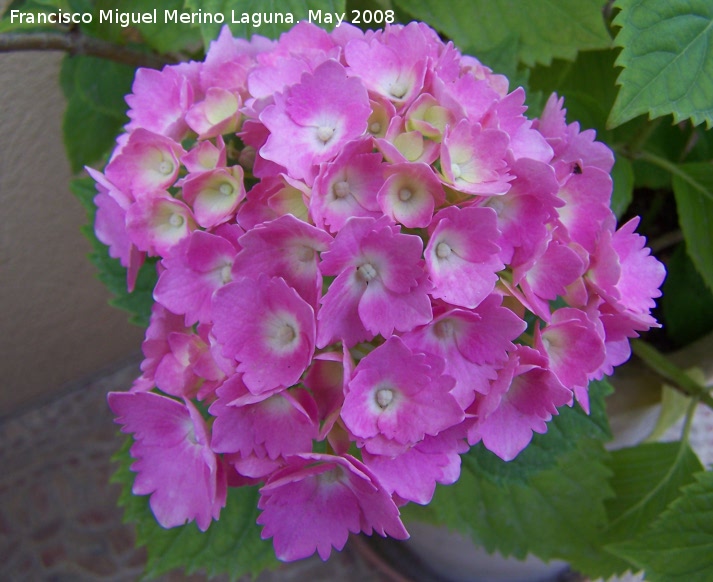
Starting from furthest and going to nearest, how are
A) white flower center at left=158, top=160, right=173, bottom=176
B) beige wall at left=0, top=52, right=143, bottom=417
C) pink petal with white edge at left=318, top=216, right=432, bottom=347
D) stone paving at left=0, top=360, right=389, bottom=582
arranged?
stone paving at left=0, top=360, right=389, bottom=582, beige wall at left=0, top=52, right=143, bottom=417, white flower center at left=158, top=160, right=173, bottom=176, pink petal with white edge at left=318, top=216, right=432, bottom=347

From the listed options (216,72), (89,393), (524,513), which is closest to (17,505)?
(89,393)

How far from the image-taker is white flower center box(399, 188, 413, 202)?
1.17 ft

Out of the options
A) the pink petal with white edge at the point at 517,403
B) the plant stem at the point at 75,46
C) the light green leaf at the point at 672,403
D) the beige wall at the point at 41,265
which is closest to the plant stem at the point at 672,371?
the light green leaf at the point at 672,403

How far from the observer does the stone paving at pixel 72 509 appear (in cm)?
105

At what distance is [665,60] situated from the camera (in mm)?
461

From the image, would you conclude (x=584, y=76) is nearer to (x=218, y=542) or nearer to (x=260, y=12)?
(x=260, y=12)

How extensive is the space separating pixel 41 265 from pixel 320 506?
2.78ft

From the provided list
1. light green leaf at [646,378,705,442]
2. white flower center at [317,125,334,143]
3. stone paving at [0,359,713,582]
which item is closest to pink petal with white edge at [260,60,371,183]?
white flower center at [317,125,334,143]

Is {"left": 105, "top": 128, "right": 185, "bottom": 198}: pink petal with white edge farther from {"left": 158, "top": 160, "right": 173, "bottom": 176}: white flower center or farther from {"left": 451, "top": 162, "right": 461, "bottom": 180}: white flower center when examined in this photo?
{"left": 451, "top": 162, "right": 461, "bottom": 180}: white flower center

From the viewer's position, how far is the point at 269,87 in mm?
406

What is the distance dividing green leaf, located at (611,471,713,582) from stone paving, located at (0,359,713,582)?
1.85 ft

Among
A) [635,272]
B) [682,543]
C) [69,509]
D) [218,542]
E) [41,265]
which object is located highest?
[635,272]

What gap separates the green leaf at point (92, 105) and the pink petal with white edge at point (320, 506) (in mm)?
557

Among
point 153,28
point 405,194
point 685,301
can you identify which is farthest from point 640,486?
point 153,28
